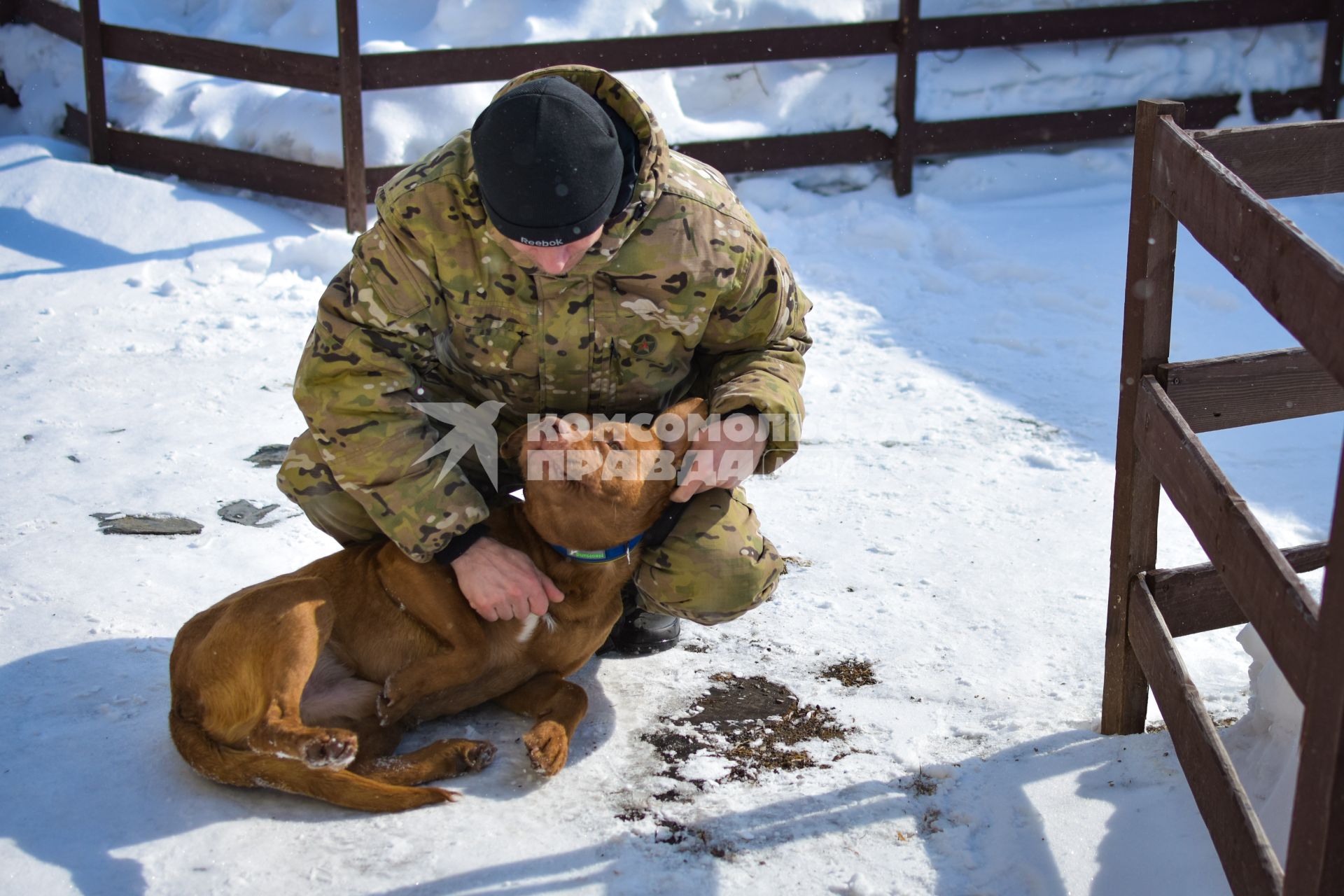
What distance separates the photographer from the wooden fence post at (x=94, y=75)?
7.26 metres

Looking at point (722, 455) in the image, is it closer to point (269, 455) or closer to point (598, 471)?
point (598, 471)

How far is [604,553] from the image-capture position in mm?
2775

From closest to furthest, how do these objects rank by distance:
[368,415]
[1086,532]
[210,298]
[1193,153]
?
[1193,153], [368,415], [1086,532], [210,298]

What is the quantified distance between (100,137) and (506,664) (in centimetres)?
608

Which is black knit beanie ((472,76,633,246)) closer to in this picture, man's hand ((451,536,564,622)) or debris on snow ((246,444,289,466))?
man's hand ((451,536,564,622))

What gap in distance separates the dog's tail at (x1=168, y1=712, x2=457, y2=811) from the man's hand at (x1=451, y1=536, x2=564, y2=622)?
0.42 metres

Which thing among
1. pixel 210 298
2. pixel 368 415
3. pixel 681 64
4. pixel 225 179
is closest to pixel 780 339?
pixel 368 415

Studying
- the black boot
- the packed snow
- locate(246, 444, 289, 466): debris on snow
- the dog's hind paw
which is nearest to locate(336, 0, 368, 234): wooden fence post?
the packed snow

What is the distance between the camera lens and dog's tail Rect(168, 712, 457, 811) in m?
2.45

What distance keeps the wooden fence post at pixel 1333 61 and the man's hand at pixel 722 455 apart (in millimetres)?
7258

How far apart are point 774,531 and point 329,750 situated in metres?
1.92

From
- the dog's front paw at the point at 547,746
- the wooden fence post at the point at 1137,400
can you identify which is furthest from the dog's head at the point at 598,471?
the wooden fence post at the point at 1137,400

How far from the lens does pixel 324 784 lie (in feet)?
8.04

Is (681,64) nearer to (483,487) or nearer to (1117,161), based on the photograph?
(1117,161)
